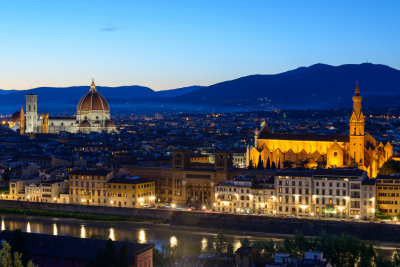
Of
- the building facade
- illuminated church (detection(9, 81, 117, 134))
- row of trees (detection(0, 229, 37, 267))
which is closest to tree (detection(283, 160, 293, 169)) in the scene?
the building facade

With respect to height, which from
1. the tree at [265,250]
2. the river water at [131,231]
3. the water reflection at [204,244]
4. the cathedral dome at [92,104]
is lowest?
the river water at [131,231]

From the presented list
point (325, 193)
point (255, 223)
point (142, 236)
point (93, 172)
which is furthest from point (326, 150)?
point (142, 236)

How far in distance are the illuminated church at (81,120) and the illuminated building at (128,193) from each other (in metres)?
57.9

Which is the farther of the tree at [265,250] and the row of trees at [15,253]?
the tree at [265,250]

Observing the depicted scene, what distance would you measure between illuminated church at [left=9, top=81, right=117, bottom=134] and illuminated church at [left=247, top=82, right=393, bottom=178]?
1998 inches

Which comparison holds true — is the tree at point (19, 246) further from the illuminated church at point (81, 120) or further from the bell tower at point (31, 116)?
the bell tower at point (31, 116)

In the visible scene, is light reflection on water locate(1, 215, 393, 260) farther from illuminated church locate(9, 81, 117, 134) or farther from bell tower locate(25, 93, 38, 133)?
bell tower locate(25, 93, 38, 133)

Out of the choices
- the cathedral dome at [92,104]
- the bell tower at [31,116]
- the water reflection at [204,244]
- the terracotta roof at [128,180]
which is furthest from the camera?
the bell tower at [31,116]

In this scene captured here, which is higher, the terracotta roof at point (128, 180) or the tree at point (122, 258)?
the terracotta roof at point (128, 180)

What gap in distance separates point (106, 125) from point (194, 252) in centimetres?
7097

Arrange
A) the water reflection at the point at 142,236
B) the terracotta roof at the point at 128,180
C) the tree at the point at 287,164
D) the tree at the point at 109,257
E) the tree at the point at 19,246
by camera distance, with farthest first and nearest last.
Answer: the tree at the point at 287,164, the terracotta roof at the point at 128,180, the water reflection at the point at 142,236, the tree at the point at 19,246, the tree at the point at 109,257

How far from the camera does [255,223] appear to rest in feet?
112

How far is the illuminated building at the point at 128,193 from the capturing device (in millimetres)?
38656

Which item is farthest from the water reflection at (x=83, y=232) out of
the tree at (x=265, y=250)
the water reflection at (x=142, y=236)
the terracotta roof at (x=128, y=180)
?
the tree at (x=265, y=250)
